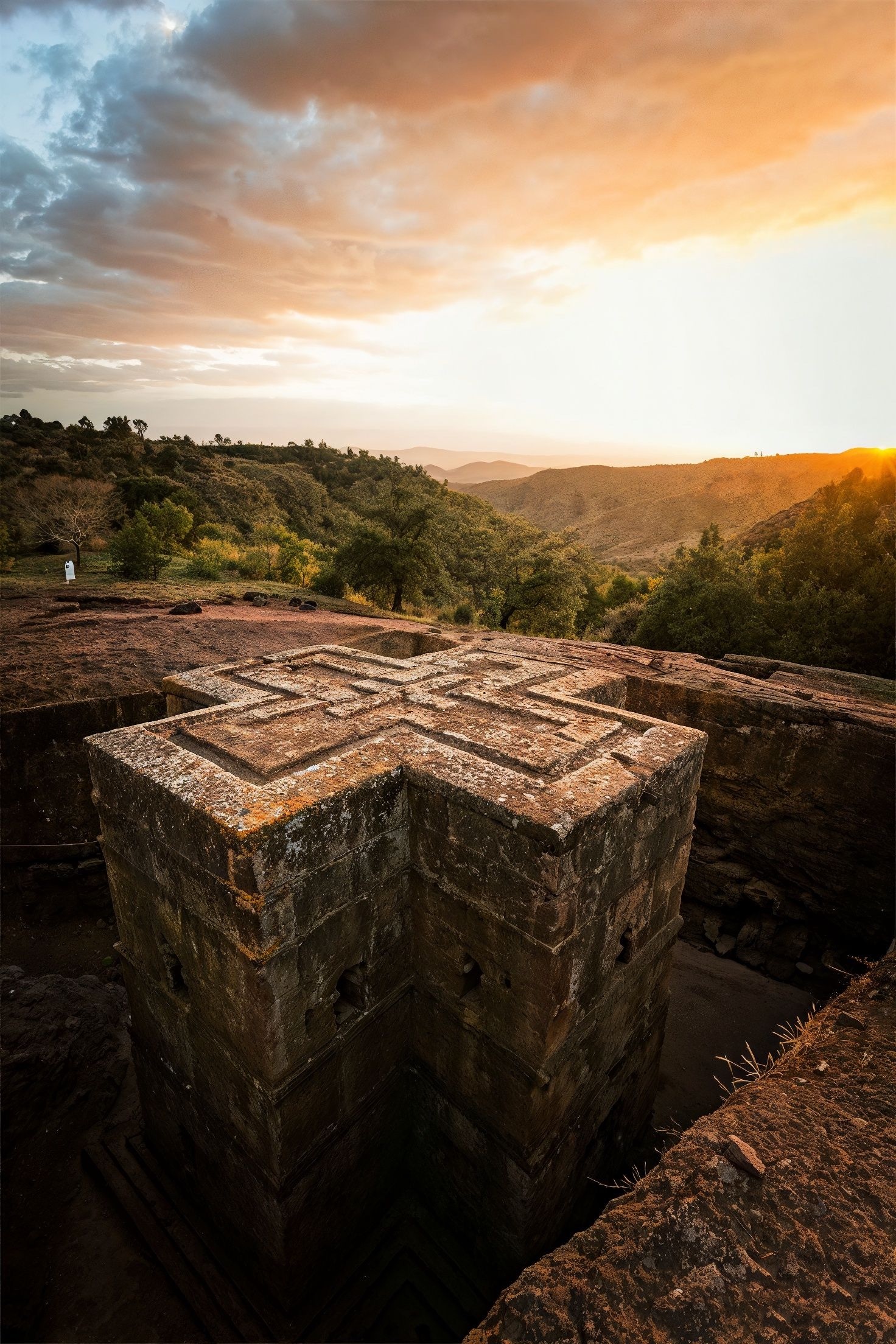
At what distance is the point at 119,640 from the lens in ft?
31.0

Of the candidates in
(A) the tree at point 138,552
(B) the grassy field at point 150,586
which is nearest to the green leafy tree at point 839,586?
(B) the grassy field at point 150,586

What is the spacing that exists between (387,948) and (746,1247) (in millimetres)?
2533

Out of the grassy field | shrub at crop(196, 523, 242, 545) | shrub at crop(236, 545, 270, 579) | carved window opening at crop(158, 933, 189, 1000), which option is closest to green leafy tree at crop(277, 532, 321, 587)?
shrub at crop(236, 545, 270, 579)

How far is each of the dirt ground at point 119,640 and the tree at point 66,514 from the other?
534cm

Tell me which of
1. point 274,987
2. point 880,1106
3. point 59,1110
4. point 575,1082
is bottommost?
point 59,1110

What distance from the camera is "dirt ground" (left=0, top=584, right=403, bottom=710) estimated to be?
26.0ft

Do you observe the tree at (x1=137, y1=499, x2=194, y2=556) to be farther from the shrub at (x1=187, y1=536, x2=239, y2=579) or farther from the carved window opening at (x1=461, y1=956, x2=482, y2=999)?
the carved window opening at (x1=461, y1=956, x2=482, y2=999)

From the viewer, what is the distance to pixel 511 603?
20.5 meters

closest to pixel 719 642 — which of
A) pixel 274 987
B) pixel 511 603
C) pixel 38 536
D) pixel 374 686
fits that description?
pixel 511 603

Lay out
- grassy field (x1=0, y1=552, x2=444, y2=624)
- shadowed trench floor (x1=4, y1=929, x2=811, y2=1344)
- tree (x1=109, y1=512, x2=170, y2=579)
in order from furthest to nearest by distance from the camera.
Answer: tree (x1=109, y1=512, x2=170, y2=579) → grassy field (x1=0, y1=552, x2=444, y2=624) → shadowed trench floor (x1=4, y1=929, x2=811, y2=1344)

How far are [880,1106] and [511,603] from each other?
695 inches

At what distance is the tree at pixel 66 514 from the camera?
→ 52.7 ft

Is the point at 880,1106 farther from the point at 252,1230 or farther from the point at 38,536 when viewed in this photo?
the point at 38,536

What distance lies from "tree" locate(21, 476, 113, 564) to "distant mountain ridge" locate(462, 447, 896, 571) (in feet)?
126
